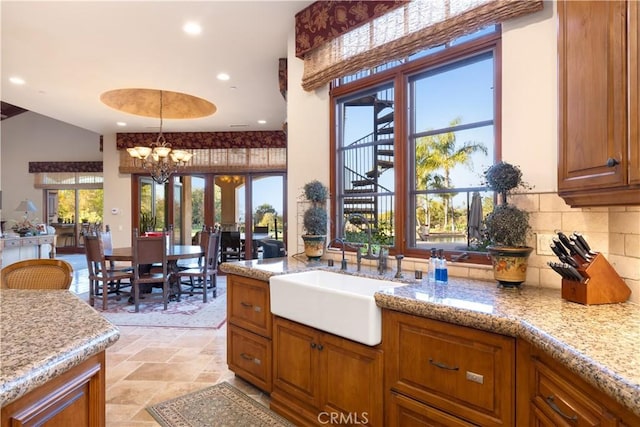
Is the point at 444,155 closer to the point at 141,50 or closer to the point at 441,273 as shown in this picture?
the point at 441,273

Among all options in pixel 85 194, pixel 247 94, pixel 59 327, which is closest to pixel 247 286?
pixel 59 327

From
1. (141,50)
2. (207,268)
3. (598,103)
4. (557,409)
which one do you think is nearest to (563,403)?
(557,409)

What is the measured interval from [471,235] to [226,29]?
9.34ft

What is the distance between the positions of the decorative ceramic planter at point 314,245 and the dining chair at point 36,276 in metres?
1.63

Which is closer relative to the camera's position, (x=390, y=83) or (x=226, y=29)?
(x=390, y=83)

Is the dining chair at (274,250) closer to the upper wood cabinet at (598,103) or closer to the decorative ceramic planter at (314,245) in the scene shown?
the decorative ceramic planter at (314,245)

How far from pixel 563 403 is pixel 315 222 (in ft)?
6.96

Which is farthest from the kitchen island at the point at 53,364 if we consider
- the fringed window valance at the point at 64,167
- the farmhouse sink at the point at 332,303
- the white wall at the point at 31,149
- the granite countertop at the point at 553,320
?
the white wall at the point at 31,149

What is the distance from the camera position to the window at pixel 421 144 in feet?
7.43

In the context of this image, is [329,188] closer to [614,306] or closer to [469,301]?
[469,301]

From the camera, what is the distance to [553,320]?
4.19ft

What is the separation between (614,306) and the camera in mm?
1438

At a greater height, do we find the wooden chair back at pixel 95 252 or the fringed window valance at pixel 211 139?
the fringed window valance at pixel 211 139

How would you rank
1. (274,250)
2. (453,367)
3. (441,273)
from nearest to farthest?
(453,367) → (441,273) → (274,250)
